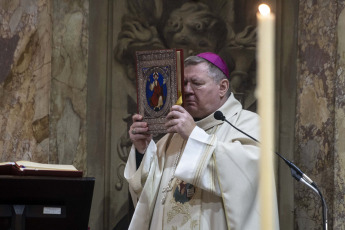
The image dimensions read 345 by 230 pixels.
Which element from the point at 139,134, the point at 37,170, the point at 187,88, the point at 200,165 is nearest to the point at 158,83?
the point at 187,88

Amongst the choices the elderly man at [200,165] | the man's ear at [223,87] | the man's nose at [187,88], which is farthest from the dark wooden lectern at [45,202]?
the man's ear at [223,87]

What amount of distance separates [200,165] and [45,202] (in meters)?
0.94

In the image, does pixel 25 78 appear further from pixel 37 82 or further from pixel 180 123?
pixel 180 123

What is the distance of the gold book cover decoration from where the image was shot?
3.66 metres

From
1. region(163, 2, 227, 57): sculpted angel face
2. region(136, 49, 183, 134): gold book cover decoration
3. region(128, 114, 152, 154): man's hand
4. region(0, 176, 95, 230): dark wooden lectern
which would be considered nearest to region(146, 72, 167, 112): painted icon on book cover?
region(136, 49, 183, 134): gold book cover decoration

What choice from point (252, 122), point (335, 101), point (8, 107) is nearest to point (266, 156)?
point (252, 122)

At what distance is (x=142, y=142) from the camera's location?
394cm

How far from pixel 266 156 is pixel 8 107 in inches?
187

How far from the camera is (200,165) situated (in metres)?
3.48

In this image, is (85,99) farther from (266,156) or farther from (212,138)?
(266,156)

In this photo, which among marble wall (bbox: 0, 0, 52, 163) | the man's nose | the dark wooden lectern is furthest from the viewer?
marble wall (bbox: 0, 0, 52, 163)

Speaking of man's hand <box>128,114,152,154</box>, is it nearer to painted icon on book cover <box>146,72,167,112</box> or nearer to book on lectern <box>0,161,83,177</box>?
painted icon on book cover <box>146,72,167,112</box>

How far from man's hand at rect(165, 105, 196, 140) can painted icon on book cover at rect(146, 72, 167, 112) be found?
0.18 meters

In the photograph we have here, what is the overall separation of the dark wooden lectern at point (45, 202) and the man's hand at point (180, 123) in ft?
2.64
